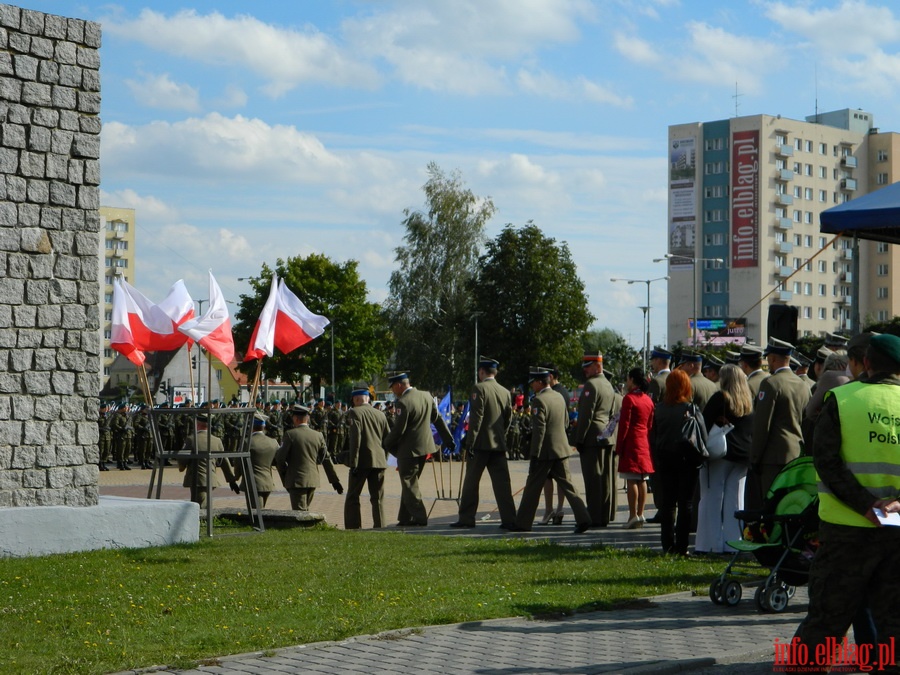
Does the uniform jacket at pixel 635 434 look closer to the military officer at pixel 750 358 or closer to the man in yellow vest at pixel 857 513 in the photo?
the military officer at pixel 750 358

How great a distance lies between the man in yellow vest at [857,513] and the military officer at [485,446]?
8993mm

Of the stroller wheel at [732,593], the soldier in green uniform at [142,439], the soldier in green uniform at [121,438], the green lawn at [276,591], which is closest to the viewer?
the green lawn at [276,591]

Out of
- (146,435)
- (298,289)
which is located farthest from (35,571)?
(298,289)

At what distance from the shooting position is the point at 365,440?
15336 millimetres

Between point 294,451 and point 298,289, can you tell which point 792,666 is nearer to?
point 294,451

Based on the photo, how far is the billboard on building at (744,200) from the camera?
372ft

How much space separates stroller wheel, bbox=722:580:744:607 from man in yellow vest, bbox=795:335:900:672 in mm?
2666

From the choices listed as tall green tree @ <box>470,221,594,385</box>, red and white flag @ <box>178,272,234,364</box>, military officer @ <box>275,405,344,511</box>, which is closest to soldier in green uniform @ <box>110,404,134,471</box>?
military officer @ <box>275,405,344,511</box>

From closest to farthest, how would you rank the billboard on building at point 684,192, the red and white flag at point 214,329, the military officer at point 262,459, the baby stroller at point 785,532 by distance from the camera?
the baby stroller at point 785,532 < the red and white flag at point 214,329 < the military officer at point 262,459 < the billboard on building at point 684,192

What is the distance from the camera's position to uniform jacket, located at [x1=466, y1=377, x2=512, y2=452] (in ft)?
48.5

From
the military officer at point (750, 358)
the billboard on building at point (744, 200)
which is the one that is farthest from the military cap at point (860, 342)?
the billboard on building at point (744, 200)

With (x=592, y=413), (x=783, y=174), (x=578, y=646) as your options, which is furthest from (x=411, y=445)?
(x=783, y=174)

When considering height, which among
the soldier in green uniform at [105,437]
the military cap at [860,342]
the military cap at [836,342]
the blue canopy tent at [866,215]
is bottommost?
the soldier in green uniform at [105,437]

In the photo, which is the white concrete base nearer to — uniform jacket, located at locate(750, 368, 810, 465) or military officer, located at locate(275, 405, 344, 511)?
military officer, located at locate(275, 405, 344, 511)
